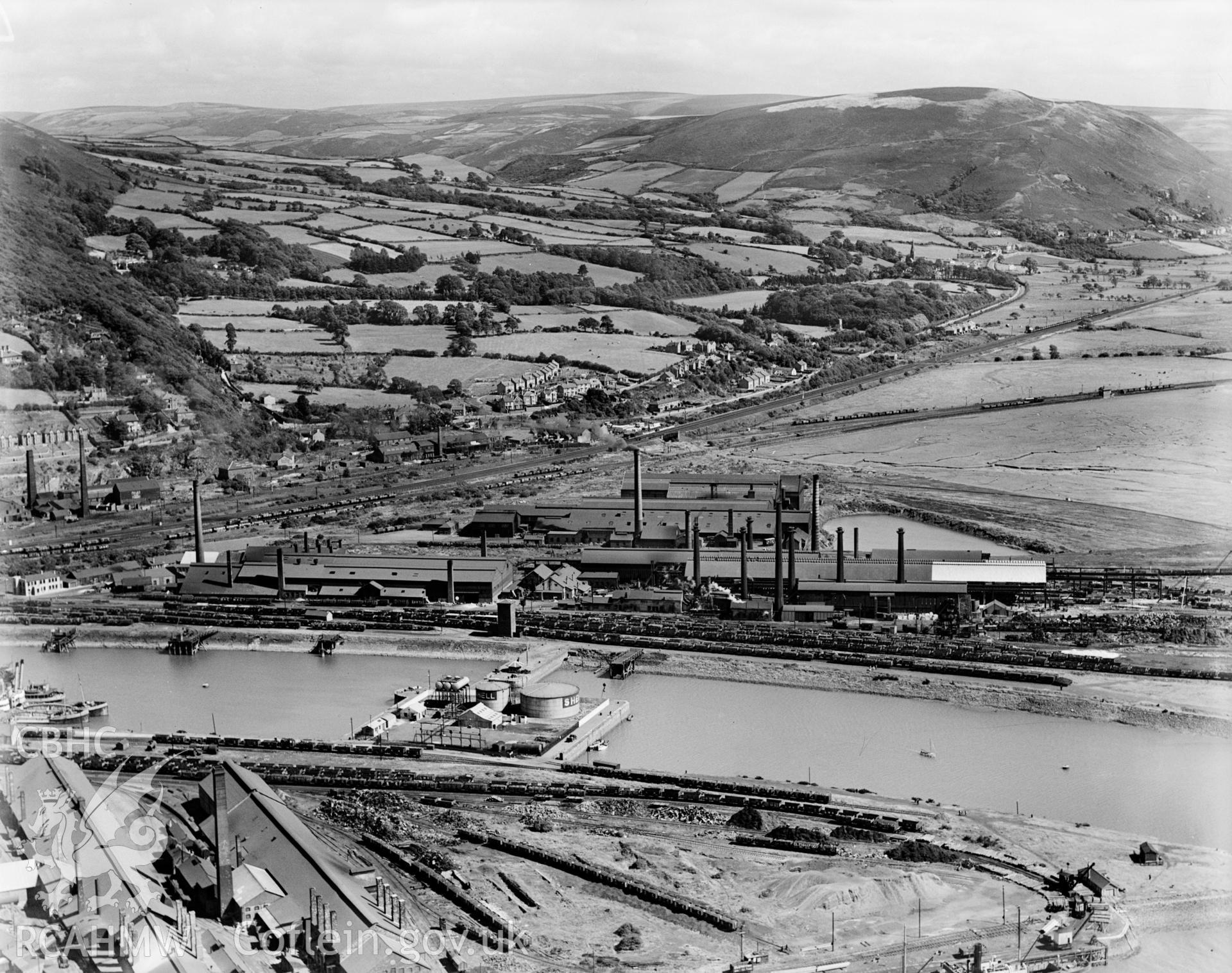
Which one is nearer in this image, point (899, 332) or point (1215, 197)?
point (899, 332)

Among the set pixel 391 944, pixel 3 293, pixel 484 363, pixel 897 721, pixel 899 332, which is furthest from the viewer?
pixel 899 332

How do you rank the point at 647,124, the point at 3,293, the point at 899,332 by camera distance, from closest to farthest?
the point at 3,293
the point at 899,332
the point at 647,124

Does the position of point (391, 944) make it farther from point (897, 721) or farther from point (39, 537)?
point (39, 537)

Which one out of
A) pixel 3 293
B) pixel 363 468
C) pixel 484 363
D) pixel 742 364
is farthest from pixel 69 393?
pixel 742 364

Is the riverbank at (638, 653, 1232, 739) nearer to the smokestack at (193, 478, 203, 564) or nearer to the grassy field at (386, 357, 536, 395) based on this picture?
the smokestack at (193, 478, 203, 564)

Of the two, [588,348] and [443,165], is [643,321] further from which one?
[443,165]

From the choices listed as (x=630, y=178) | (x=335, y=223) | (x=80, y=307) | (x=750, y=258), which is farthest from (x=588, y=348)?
(x=630, y=178)

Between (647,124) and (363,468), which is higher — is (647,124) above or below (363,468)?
above

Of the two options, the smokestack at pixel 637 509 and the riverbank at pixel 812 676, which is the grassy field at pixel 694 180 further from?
the riverbank at pixel 812 676
